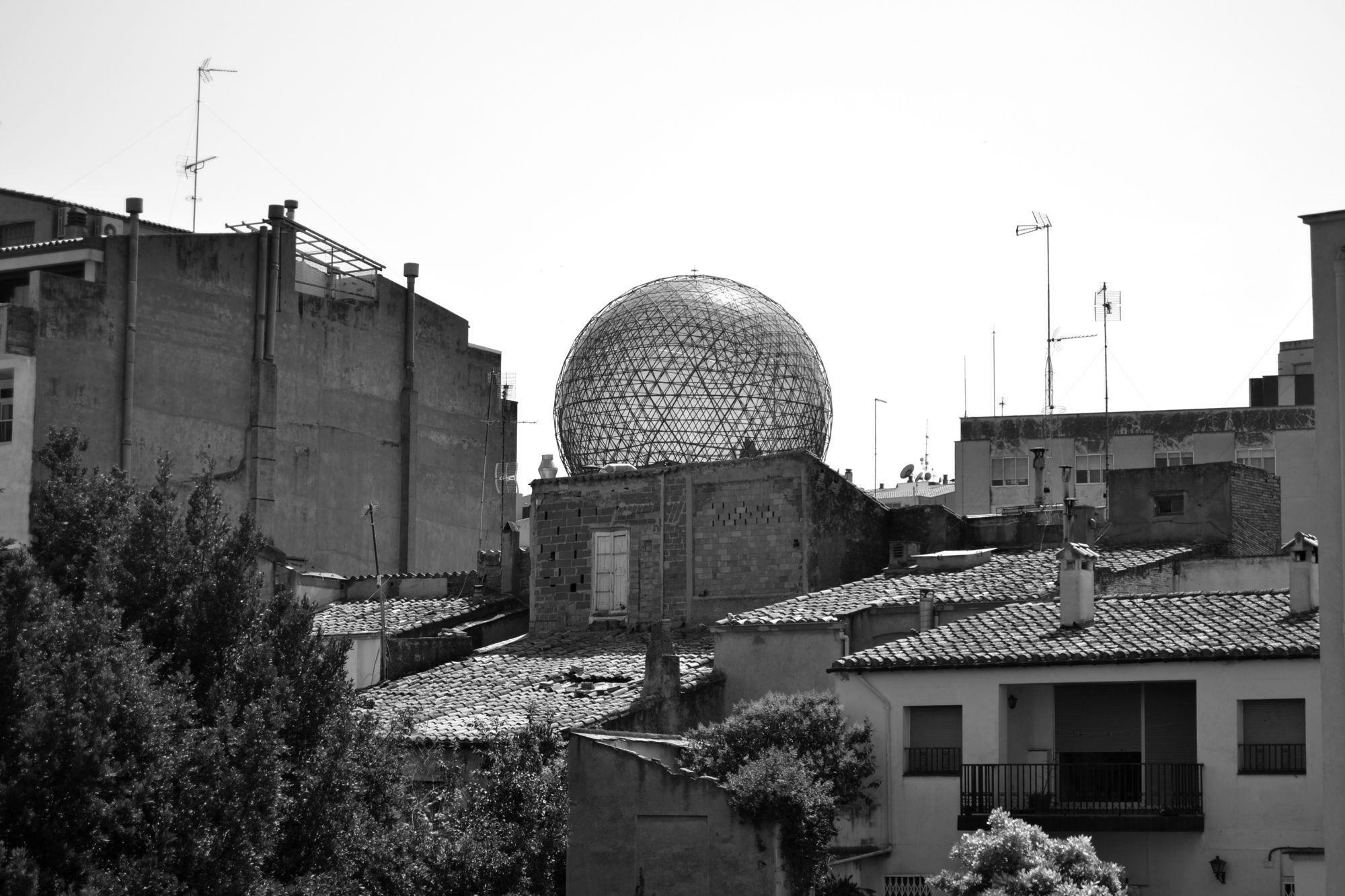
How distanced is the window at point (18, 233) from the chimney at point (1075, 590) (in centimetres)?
2655

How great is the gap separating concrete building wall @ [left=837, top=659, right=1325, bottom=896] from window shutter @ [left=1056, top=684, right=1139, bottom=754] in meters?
0.18

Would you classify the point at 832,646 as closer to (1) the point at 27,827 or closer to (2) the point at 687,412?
(2) the point at 687,412

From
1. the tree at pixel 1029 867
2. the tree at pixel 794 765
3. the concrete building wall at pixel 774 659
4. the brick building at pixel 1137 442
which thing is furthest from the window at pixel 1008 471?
the tree at pixel 1029 867

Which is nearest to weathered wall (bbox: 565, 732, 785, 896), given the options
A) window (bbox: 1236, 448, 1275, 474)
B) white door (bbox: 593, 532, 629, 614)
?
white door (bbox: 593, 532, 629, 614)

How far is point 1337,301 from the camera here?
1925cm

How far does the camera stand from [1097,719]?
86.1 feet

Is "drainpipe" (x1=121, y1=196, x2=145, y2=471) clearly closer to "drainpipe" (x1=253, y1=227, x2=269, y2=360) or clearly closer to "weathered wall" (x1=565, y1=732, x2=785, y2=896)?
"drainpipe" (x1=253, y1=227, x2=269, y2=360)

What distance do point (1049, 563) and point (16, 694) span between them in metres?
18.1

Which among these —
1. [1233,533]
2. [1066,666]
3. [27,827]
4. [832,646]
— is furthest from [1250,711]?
[27,827]

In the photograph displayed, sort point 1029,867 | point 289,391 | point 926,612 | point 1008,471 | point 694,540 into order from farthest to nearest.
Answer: point 1008,471, point 289,391, point 694,540, point 926,612, point 1029,867

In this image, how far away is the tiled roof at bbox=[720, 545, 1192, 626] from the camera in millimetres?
30438

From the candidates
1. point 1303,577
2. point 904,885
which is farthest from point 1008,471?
point 904,885

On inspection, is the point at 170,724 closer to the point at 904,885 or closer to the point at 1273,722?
the point at 904,885

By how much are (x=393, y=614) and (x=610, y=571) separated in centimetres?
444
